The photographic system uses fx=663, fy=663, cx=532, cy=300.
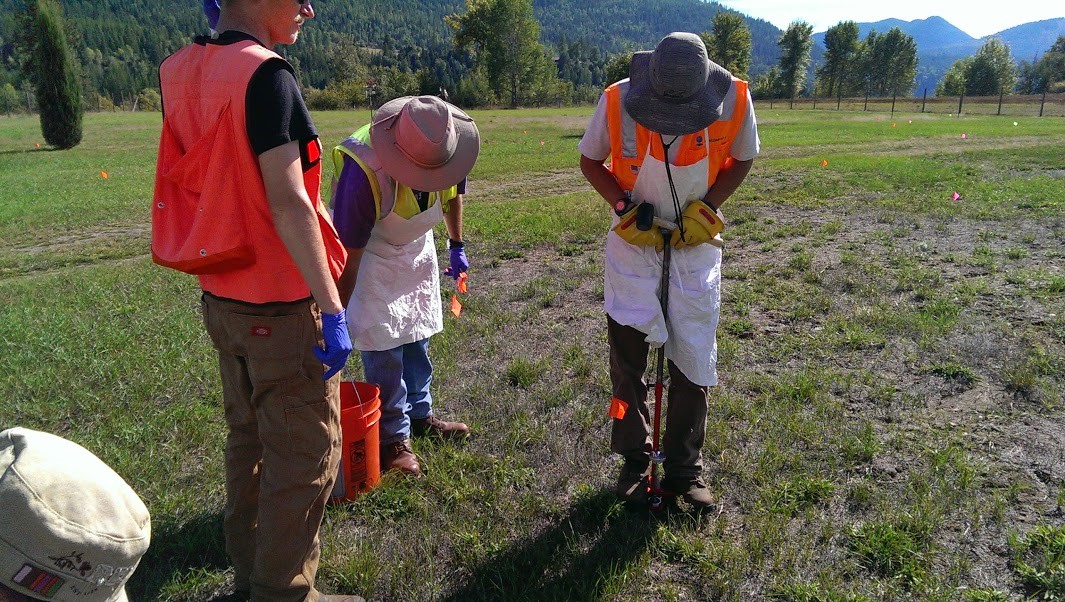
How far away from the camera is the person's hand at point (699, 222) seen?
9.61 ft

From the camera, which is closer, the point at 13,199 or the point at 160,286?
the point at 160,286

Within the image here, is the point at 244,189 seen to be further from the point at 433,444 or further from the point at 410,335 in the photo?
the point at 433,444

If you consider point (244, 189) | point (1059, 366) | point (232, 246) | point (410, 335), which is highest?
point (244, 189)

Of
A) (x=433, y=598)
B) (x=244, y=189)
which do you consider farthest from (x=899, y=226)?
(x=244, y=189)

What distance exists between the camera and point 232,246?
83.1 inches

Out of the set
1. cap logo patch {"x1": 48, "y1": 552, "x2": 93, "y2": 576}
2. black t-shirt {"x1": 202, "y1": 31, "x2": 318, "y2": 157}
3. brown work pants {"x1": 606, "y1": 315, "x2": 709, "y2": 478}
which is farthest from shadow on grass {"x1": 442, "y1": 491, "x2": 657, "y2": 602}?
black t-shirt {"x1": 202, "y1": 31, "x2": 318, "y2": 157}

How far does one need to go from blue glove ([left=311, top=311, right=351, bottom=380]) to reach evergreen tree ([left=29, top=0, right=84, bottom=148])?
3088 cm

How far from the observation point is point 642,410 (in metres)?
3.34

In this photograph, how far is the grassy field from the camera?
114 inches

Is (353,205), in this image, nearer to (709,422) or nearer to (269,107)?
(269,107)

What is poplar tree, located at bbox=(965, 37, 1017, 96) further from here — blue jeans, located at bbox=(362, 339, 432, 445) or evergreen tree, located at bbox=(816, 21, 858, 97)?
blue jeans, located at bbox=(362, 339, 432, 445)

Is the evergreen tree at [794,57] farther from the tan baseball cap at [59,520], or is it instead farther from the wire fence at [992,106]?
the tan baseball cap at [59,520]

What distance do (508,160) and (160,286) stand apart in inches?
487

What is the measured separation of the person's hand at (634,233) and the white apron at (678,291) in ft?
0.22
